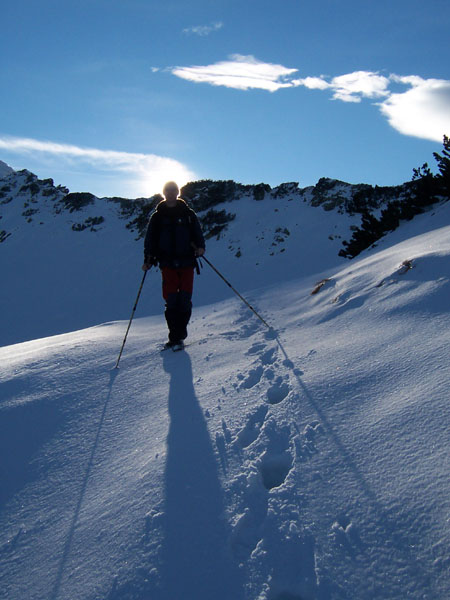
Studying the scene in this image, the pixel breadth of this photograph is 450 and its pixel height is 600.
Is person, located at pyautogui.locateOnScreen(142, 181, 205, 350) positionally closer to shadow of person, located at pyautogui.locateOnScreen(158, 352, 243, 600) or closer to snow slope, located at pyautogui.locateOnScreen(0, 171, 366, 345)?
shadow of person, located at pyautogui.locateOnScreen(158, 352, 243, 600)

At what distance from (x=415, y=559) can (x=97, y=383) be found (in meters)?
3.25

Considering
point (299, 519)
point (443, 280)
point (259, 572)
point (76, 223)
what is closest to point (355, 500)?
point (299, 519)

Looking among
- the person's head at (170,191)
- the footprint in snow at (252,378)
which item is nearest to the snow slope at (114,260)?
the person's head at (170,191)

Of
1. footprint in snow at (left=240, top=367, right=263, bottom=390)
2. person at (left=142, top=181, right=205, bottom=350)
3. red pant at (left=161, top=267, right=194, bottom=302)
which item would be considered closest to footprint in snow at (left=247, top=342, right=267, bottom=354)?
footprint in snow at (left=240, top=367, right=263, bottom=390)

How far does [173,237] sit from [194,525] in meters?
3.86

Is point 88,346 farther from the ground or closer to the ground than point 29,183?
closer to the ground

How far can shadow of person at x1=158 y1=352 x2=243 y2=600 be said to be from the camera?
4.95 ft

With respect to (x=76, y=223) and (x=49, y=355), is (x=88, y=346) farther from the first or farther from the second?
(x=76, y=223)

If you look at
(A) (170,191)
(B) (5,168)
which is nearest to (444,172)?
(A) (170,191)

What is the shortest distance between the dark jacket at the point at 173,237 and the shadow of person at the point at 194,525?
2.76 meters

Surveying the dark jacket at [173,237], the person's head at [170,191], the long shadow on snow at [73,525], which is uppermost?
the person's head at [170,191]

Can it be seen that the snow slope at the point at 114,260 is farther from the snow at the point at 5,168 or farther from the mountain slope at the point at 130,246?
the snow at the point at 5,168

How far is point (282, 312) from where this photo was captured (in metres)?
6.41

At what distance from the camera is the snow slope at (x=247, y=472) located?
152cm
